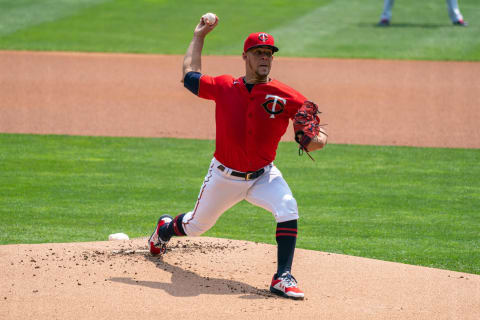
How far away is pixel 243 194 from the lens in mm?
5430

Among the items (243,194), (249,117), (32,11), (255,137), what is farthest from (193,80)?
(32,11)

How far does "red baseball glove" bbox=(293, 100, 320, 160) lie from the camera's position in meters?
4.95

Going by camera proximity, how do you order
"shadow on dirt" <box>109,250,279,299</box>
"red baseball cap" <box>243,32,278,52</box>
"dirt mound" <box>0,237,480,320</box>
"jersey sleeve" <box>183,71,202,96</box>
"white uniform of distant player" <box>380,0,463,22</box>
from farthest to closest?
"white uniform of distant player" <box>380,0,463,22</box> → "jersey sleeve" <box>183,71,202,96</box> → "red baseball cap" <box>243,32,278,52</box> → "shadow on dirt" <box>109,250,279,299</box> → "dirt mound" <box>0,237,480,320</box>

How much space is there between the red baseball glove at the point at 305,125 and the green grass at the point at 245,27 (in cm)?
1256

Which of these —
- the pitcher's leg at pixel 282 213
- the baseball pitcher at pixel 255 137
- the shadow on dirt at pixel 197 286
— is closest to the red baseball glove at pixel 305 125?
the baseball pitcher at pixel 255 137

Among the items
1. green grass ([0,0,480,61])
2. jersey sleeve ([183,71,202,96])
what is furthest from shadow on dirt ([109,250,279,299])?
green grass ([0,0,480,61])

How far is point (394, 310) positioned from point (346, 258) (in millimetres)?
1227

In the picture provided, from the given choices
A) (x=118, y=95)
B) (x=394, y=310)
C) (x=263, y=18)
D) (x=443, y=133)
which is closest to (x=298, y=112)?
(x=394, y=310)

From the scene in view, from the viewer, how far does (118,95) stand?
45.2 feet

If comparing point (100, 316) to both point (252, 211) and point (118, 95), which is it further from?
point (118, 95)

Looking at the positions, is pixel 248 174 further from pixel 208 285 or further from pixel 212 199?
pixel 208 285

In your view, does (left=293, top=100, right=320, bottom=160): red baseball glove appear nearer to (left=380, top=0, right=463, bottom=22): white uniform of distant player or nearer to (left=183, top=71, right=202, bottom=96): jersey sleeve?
(left=183, top=71, right=202, bottom=96): jersey sleeve

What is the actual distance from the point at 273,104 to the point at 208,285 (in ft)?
4.32

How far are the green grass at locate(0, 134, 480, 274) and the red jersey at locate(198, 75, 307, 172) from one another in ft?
5.49
